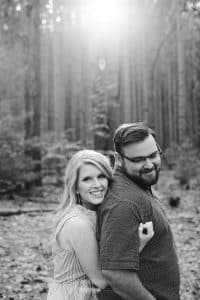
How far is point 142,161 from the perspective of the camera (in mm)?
2230

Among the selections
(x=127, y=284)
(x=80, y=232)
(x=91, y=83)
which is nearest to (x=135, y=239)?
(x=127, y=284)

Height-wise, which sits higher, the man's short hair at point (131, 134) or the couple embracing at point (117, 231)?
the man's short hair at point (131, 134)

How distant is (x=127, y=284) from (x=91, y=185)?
0.60m

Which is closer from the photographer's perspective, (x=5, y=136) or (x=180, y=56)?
(x=5, y=136)

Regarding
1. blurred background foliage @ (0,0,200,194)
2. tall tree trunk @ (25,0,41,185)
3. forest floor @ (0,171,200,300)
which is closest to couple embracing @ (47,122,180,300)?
forest floor @ (0,171,200,300)

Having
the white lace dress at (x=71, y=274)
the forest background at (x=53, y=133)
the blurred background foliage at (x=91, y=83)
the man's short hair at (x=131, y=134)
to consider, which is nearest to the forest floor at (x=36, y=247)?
the forest background at (x=53, y=133)

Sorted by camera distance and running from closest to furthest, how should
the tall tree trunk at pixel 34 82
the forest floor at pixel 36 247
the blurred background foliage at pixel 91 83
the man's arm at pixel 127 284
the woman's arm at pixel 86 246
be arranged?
the man's arm at pixel 127 284, the woman's arm at pixel 86 246, the forest floor at pixel 36 247, the blurred background foliage at pixel 91 83, the tall tree trunk at pixel 34 82

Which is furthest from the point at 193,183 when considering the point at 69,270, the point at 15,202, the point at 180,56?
the point at 69,270

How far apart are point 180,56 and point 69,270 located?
21197 millimetres

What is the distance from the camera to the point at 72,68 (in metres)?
35.0

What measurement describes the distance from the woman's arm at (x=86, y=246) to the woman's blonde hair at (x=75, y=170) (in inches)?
7.0

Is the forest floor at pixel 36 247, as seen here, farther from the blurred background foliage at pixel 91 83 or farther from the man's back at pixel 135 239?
the man's back at pixel 135 239

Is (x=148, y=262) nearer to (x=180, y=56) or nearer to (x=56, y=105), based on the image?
(x=180, y=56)

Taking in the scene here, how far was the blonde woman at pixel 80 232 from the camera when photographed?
2.20 metres
